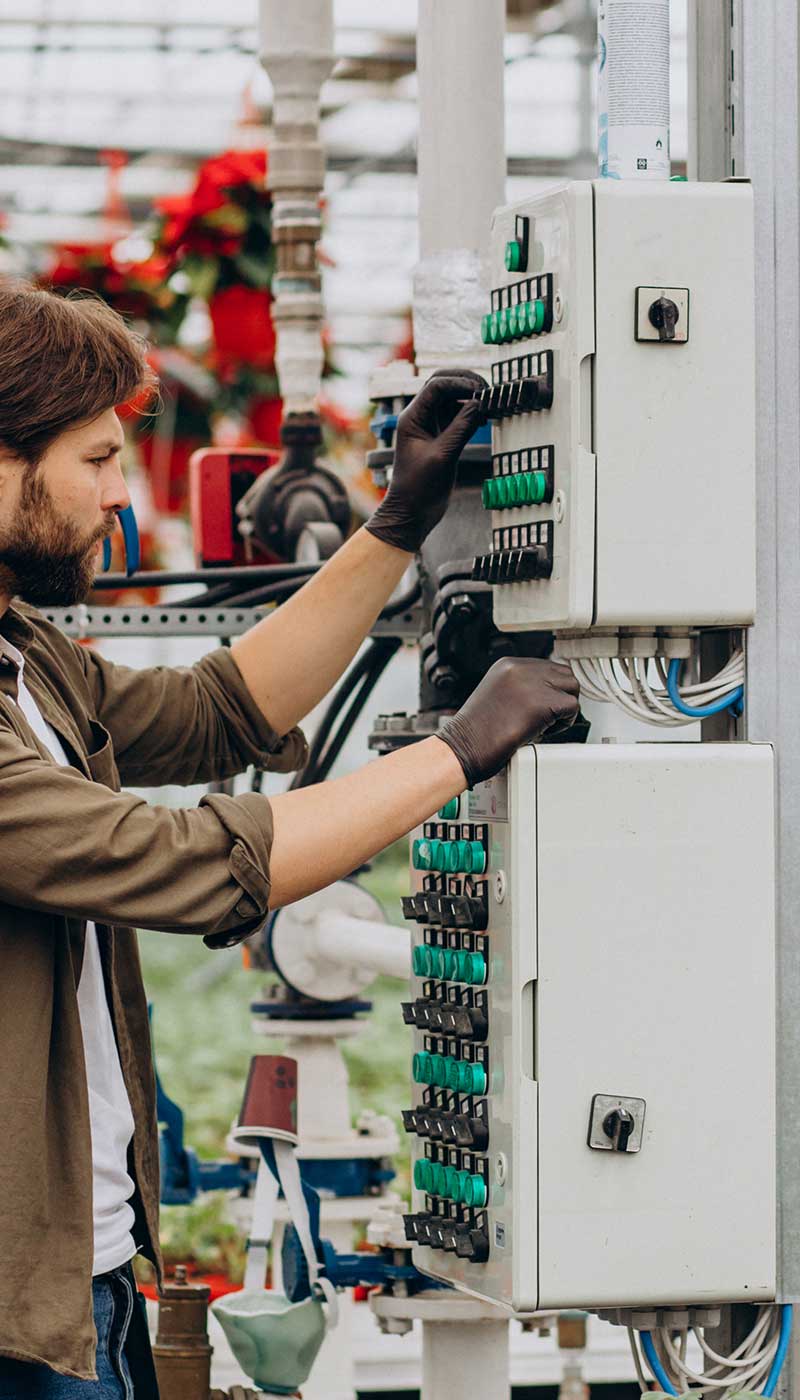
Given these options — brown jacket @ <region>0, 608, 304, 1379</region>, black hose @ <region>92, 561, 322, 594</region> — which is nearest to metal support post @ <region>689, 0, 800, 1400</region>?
brown jacket @ <region>0, 608, 304, 1379</region>

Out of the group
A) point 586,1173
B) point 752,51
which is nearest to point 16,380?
point 752,51

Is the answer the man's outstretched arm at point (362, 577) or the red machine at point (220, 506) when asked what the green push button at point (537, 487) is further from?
the red machine at point (220, 506)

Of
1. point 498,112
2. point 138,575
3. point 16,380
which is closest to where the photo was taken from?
point 16,380

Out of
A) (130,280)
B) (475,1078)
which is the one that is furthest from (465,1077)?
(130,280)

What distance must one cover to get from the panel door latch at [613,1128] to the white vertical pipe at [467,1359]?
725mm

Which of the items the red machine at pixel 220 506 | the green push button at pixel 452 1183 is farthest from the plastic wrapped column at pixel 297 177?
the green push button at pixel 452 1183

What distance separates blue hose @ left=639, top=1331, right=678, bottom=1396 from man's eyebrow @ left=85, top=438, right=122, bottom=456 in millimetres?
896

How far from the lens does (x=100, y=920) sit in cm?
163

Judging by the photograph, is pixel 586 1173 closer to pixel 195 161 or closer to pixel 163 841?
pixel 163 841

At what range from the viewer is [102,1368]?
5.74ft

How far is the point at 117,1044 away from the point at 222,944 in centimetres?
24

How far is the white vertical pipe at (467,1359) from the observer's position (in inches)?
90.6

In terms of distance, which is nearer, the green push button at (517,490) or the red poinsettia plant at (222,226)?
the green push button at (517,490)

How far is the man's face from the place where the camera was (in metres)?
1.73
